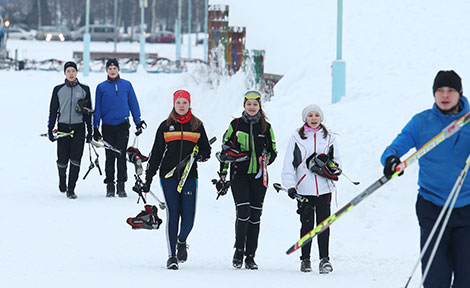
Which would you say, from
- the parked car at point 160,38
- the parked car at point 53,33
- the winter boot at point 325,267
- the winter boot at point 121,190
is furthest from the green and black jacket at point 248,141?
the parked car at point 160,38

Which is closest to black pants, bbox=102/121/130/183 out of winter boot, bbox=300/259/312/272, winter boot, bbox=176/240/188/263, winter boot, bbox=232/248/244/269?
winter boot, bbox=176/240/188/263

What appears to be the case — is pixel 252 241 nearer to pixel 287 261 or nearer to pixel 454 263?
pixel 287 261

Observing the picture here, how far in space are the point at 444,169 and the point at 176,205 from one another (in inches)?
114

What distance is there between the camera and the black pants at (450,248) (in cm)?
557

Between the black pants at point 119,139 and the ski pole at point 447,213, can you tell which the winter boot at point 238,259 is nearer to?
the ski pole at point 447,213

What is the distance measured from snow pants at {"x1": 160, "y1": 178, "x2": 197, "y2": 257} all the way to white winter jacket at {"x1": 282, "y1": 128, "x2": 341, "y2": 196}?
2.71 ft

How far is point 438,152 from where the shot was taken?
556cm

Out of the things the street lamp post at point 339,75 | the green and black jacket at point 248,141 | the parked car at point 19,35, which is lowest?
the green and black jacket at point 248,141

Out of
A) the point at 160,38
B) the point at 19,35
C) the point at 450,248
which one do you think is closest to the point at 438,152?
the point at 450,248

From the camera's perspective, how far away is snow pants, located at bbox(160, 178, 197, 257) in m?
7.76

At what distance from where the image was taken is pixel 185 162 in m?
7.73

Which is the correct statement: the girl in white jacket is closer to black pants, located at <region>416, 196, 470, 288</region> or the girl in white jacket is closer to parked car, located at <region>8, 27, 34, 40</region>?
black pants, located at <region>416, 196, 470, 288</region>

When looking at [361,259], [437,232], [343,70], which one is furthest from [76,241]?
[343,70]

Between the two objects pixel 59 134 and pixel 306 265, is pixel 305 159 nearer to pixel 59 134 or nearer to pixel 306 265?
pixel 306 265
